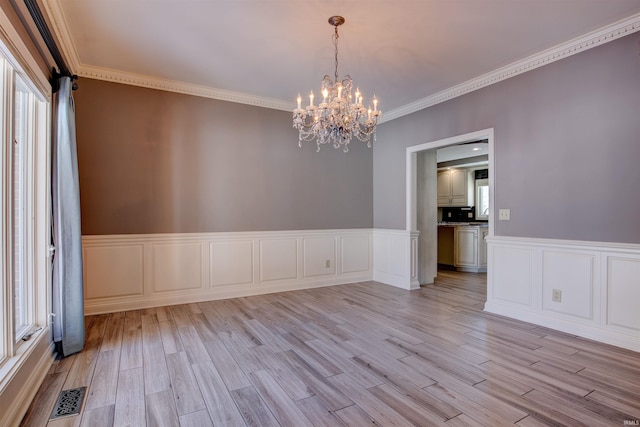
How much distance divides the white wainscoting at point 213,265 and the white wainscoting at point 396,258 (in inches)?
3.6

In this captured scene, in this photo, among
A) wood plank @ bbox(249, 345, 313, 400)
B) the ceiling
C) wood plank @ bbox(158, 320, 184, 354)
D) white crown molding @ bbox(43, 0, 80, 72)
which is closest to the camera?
wood plank @ bbox(249, 345, 313, 400)

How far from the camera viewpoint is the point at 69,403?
2.07 m

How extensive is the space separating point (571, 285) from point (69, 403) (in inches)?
170

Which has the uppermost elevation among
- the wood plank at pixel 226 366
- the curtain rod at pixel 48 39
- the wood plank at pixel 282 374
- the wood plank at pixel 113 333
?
the curtain rod at pixel 48 39

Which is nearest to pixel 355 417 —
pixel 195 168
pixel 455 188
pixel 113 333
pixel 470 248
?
pixel 113 333

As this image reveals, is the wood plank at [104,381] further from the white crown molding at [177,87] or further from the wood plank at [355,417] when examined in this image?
the white crown molding at [177,87]

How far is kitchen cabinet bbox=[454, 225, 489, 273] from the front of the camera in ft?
21.7

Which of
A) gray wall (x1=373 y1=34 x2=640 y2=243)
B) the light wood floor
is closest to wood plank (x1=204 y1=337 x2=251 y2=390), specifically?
the light wood floor

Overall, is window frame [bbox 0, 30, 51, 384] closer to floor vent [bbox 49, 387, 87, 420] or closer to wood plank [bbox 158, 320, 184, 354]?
floor vent [bbox 49, 387, 87, 420]

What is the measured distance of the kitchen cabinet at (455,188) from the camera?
27.8 ft

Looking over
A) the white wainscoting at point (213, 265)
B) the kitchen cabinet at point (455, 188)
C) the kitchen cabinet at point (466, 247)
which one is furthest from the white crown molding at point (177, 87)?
the kitchen cabinet at point (455, 188)

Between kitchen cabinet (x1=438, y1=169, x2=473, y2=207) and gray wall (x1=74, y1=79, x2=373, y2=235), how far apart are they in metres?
4.29

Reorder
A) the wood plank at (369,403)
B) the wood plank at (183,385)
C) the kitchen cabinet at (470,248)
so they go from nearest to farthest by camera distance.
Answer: the wood plank at (369,403)
the wood plank at (183,385)
the kitchen cabinet at (470,248)

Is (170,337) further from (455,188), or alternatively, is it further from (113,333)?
(455,188)
